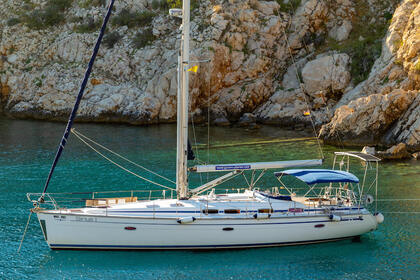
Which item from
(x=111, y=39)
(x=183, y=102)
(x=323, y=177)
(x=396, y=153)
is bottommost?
(x=396, y=153)

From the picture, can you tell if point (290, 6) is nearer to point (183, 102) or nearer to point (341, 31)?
point (341, 31)

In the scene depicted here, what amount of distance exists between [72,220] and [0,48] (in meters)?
62.1

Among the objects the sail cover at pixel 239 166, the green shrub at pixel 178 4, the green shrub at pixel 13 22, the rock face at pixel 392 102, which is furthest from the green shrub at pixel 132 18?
the sail cover at pixel 239 166

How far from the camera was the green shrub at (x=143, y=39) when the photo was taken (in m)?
69.7

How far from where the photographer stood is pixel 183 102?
21750 millimetres

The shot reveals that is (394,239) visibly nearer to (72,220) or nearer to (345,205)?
(345,205)

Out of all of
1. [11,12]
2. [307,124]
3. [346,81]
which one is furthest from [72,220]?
[11,12]

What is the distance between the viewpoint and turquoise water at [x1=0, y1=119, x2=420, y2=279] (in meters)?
19.8

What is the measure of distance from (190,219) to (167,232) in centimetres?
135

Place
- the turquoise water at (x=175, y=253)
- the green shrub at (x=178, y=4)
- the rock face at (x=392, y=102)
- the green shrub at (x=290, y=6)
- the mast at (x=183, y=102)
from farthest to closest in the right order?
1. the green shrub at (x=178, y=4)
2. the green shrub at (x=290, y=6)
3. the rock face at (x=392, y=102)
4. the mast at (x=183, y=102)
5. the turquoise water at (x=175, y=253)

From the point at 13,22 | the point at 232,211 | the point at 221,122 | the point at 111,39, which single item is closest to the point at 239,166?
the point at 232,211

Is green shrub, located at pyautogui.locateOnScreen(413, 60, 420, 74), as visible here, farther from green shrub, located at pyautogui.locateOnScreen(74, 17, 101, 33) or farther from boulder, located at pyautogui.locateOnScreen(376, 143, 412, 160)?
green shrub, located at pyautogui.locateOnScreen(74, 17, 101, 33)

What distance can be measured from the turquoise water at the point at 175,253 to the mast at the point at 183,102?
389 cm

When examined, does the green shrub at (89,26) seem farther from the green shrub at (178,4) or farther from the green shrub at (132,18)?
the green shrub at (178,4)
